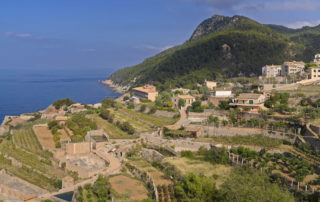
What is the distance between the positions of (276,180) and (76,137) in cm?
2241

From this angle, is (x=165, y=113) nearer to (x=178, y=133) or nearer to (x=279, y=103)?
(x=178, y=133)

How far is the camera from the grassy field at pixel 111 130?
37812 mm

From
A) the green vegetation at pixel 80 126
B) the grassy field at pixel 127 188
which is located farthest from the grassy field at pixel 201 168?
the green vegetation at pixel 80 126

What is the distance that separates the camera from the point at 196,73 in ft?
285

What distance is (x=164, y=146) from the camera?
33.6 metres

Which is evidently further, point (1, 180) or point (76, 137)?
point (76, 137)

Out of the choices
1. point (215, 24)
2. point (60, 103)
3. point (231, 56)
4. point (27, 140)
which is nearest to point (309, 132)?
point (27, 140)

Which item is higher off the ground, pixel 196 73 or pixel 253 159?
pixel 196 73

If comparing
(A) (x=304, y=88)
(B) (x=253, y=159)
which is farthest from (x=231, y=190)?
(A) (x=304, y=88)

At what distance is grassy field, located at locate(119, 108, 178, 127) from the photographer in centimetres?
4160

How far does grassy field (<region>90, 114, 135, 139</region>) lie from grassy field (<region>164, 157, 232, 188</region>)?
31.2 ft

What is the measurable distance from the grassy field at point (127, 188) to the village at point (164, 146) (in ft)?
0.24

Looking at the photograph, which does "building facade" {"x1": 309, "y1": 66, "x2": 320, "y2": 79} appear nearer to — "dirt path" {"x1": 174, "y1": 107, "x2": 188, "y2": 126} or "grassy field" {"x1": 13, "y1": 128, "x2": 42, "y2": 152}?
"dirt path" {"x1": 174, "y1": 107, "x2": 188, "y2": 126}

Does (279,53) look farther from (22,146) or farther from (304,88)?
(22,146)
